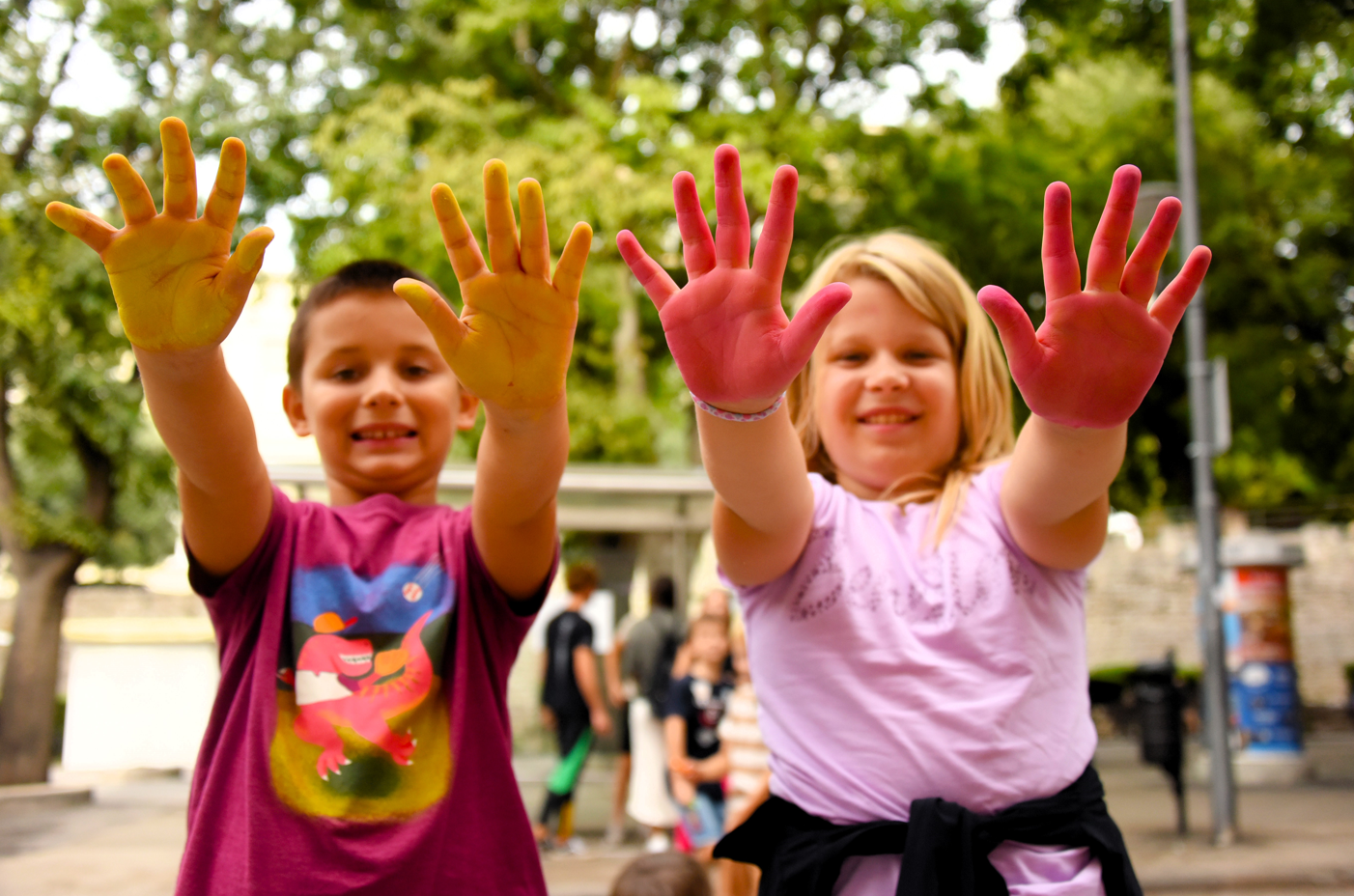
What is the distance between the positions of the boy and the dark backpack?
613cm

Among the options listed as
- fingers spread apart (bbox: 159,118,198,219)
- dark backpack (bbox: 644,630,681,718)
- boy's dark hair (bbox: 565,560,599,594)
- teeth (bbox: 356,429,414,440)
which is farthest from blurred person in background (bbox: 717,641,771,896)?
fingers spread apart (bbox: 159,118,198,219)

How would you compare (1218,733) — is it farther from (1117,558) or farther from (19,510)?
(1117,558)

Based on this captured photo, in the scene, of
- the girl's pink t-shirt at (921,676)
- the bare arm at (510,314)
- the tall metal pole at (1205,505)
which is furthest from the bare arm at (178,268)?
the tall metal pole at (1205,505)

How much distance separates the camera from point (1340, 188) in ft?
49.1

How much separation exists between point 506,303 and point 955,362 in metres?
0.88

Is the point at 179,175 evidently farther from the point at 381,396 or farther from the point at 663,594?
the point at 663,594

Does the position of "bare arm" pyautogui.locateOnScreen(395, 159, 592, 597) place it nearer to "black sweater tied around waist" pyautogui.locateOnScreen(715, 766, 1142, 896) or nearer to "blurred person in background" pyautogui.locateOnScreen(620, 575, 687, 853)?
"black sweater tied around waist" pyautogui.locateOnScreen(715, 766, 1142, 896)

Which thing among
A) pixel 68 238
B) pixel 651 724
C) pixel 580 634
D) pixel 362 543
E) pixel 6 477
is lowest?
pixel 651 724

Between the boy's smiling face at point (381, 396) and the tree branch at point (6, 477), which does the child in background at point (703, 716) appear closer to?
the boy's smiling face at point (381, 396)

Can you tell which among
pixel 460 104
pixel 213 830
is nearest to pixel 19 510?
pixel 460 104

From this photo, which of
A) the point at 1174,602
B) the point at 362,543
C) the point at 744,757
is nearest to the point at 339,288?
the point at 362,543

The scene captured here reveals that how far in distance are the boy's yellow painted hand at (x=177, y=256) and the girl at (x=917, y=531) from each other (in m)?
0.49

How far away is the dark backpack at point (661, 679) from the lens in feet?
26.0

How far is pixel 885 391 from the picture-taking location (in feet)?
6.28
